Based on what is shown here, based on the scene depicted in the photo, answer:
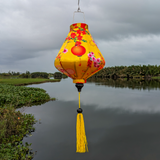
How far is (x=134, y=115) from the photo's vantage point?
12.4 metres

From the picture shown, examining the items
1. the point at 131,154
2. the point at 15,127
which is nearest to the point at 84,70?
the point at 131,154

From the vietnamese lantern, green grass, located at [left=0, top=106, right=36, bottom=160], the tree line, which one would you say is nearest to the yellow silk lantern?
the vietnamese lantern

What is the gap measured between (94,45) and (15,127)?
21.0 feet

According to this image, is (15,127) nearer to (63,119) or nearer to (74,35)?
(63,119)

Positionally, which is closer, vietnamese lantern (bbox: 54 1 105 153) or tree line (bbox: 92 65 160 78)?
vietnamese lantern (bbox: 54 1 105 153)

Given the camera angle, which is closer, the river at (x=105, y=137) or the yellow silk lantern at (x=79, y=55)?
the yellow silk lantern at (x=79, y=55)

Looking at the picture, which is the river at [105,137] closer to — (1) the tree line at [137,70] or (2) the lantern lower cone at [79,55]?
(2) the lantern lower cone at [79,55]

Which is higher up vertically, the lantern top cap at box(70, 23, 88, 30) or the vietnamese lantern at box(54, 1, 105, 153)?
the lantern top cap at box(70, 23, 88, 30)

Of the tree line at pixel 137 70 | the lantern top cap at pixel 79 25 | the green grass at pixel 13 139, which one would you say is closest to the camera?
the lantern top cap at pixel 79 25

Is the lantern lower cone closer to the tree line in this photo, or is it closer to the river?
the river

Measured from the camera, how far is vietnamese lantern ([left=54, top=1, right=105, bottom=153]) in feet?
9.89

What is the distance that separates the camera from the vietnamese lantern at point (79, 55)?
3014 millimetres

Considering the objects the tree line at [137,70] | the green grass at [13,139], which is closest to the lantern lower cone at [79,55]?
the green grass at [13,139]

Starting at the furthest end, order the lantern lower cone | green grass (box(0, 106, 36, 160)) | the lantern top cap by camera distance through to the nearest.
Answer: green grass (box(0, 106, 36, 160)), the lantern top cap, the lantern lower cone
